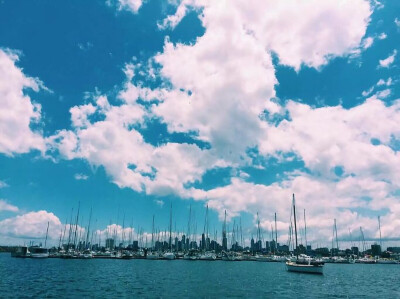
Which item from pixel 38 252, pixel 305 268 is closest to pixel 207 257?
pixel 38 252

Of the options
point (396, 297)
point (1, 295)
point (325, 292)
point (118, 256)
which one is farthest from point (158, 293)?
point (118, 256)

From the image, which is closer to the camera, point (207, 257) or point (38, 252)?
point (38, 252)

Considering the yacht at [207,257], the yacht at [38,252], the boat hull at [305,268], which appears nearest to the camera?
the boat hull at [305,268]

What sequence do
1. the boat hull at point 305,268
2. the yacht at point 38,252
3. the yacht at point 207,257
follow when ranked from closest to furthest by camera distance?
the boat hull at point 305,268, the yacht at point 38,252, the yacht at point 207,257

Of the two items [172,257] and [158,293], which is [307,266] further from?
[172,257]

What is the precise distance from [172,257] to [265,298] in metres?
137

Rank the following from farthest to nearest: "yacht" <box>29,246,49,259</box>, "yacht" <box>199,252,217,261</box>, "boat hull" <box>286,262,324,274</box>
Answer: "yacht" <box>199,252,217,261</box> < "yacht" <box>29,246,49,259</box> < "boat hull" <box>286,262,324,274</box>

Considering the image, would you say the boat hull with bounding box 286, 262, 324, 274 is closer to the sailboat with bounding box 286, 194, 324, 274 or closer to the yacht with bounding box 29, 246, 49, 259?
the sailboat with bounding box 286, 194, 324, 274

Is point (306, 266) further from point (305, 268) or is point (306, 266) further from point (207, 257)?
point (207, 257)

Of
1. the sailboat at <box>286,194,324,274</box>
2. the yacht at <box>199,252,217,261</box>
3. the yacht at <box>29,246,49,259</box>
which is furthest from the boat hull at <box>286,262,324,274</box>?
the yacht at <box>29,246,49,259</box>

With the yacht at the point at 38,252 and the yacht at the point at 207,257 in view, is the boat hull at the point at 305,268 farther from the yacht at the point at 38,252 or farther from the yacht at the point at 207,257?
the yacht at the point at 38,252

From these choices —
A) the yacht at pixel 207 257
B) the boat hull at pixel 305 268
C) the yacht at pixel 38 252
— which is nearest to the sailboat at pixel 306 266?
the boat hull at pixel 305 268

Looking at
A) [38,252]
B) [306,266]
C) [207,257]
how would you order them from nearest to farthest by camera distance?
[306,266] → [38,252] → [207,257]

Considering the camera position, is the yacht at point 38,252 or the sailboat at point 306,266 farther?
the yacht at point 38,252
